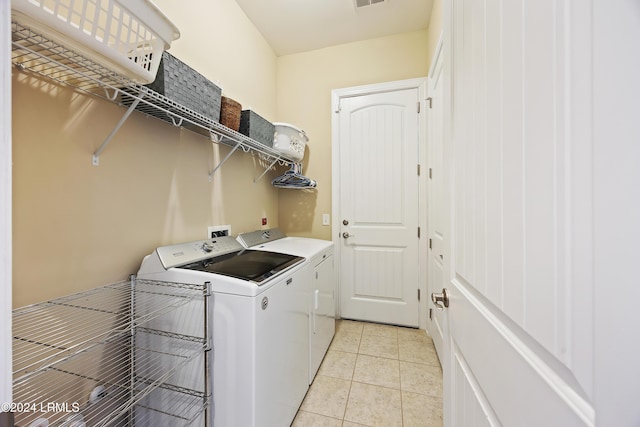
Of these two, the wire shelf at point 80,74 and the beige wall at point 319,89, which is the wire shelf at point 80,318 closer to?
the wire shelf at point 80,74

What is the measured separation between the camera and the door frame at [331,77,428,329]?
2.42 meters

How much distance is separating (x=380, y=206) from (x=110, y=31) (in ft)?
7.61

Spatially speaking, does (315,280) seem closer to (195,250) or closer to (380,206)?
(195,250)

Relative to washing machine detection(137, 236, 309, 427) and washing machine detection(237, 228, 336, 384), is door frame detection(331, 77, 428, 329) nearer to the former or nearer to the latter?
washing machine detection(237, 228, 336, 384)

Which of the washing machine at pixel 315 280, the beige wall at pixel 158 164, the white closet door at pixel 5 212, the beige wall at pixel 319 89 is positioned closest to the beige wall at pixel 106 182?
the beige wall at pixel 158 164

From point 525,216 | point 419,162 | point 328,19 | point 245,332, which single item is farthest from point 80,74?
point 419,162

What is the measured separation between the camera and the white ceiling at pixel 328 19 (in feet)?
7.02

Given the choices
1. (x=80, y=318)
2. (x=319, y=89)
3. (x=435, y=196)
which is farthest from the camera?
(x=319, y=89)

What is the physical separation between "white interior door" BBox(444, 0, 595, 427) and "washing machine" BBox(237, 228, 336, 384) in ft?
3.60

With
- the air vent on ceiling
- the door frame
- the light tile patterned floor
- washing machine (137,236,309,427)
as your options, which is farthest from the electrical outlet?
the air vent on ceiling

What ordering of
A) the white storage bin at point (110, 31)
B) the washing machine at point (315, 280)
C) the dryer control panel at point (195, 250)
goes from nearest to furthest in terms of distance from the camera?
the white storage bin at point (110, 31) → the dryer control panel at point (195, 250) → the washing machine at point (315, 280)

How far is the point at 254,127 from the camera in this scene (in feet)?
5.94

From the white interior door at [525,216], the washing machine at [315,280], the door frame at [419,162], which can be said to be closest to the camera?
the white interior door at [525,216]

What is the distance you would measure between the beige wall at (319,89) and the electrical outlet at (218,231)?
102 centimetres
